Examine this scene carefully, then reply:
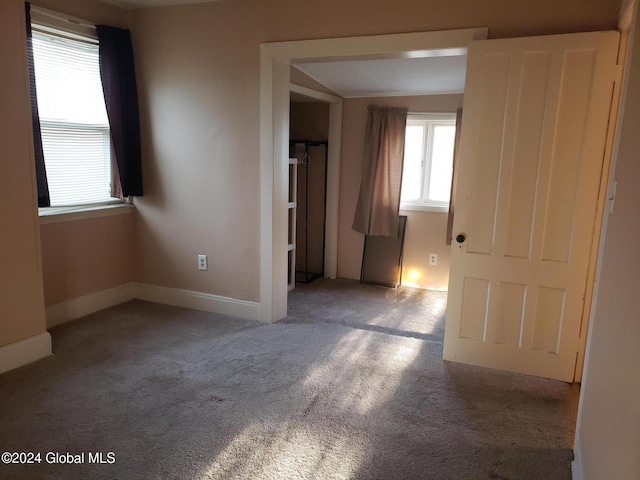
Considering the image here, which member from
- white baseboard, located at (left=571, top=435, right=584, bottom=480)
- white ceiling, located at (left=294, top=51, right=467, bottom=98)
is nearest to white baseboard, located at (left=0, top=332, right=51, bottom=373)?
white ceiling, located at (left=294, top=51, right=467, bottom=98)

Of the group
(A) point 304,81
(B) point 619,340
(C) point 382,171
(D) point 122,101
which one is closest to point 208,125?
(D) point 122,101

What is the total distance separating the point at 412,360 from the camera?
3.10 meters

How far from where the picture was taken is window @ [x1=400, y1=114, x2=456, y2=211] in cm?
490

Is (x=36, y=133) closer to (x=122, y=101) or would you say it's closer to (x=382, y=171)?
(x=122, y=101)

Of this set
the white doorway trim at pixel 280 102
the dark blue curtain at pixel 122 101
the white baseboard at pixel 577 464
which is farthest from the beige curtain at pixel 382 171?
the white baseboard at pixel 577 464

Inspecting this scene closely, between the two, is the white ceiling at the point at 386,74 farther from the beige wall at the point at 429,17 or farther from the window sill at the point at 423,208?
the window sill at the point at 423,208

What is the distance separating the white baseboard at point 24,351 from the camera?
2752mm

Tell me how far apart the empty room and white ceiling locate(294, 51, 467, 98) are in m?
0.04

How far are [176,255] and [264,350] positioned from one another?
4.48 feet

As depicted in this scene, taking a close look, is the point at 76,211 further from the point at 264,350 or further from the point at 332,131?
the point at 332,131

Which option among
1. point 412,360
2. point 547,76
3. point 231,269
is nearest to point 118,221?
point 231,269

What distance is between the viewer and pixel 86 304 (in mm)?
3781

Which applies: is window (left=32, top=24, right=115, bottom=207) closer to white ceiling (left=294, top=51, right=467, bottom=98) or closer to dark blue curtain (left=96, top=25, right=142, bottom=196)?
dark blue curtain (left=96, top=25, right=142, bottom=196)

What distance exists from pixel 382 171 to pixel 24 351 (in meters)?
3.58
